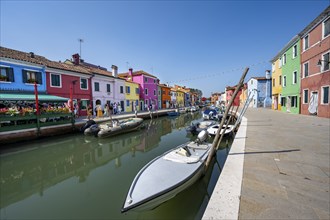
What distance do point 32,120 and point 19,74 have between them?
553 centimetres

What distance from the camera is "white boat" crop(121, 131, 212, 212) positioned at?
3077 mm

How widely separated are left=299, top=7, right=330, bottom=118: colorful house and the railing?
67.0 feet

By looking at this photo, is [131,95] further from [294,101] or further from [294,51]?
[294,51]

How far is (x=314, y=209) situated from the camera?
7.32 ft

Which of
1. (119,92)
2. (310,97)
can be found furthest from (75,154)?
(310,97)

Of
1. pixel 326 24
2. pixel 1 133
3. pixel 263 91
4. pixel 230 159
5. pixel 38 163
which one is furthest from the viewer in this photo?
pixel 263 91

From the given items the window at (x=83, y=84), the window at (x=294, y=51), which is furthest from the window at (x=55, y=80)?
the window at (x=294, y=51)

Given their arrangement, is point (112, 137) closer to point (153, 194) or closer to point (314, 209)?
point (153, 194)

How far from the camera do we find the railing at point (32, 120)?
10000 mm

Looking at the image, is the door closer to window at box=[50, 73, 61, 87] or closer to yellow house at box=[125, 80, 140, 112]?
yellow house at box=[125, 80, 140, 112]

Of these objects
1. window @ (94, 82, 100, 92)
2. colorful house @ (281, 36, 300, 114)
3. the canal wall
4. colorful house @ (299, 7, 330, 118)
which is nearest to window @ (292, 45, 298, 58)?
colorful house @ (281, 36, 300, 114)

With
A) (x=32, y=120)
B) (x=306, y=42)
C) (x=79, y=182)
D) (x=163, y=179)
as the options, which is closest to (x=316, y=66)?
(x=306, y=42)

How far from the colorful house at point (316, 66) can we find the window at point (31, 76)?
2372 cm

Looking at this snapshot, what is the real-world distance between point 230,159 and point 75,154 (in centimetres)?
840
